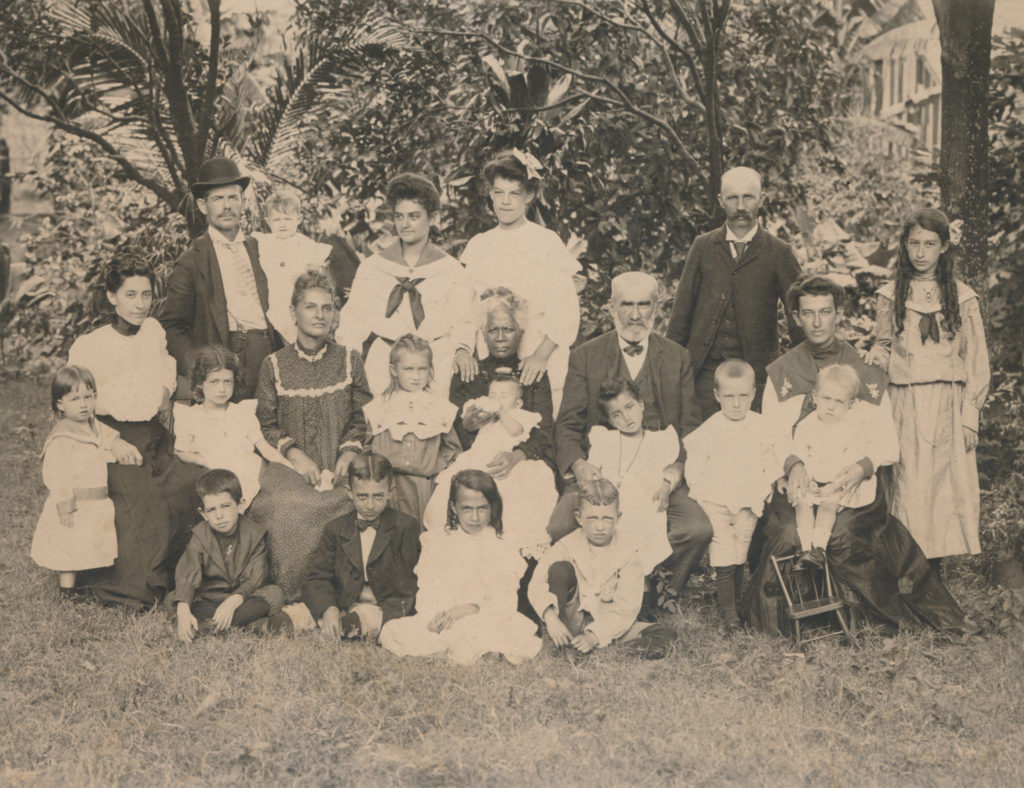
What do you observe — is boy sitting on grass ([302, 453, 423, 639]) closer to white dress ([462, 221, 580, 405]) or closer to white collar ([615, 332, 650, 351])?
white dress ([462, 221, 580, 405])

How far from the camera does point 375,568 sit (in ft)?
16.0

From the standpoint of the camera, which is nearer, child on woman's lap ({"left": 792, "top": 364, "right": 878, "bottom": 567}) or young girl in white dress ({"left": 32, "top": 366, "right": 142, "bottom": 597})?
child on woman's lap ({"left": 792, "top": 364, "right": 878, "bottom": 567})

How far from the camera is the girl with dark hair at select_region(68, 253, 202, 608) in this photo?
530 cm

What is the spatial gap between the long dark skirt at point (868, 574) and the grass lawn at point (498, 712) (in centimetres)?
11

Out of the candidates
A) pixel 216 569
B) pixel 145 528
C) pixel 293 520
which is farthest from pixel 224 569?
pixel 145 528

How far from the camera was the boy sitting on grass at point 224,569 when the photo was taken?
16.1 feet

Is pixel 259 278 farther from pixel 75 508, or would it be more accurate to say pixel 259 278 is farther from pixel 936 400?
pixel 936 400

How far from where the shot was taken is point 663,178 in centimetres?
661

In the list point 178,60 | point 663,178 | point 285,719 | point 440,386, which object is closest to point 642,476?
point 440,386

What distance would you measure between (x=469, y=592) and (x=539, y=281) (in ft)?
5.18

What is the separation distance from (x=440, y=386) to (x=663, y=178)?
2.11 m

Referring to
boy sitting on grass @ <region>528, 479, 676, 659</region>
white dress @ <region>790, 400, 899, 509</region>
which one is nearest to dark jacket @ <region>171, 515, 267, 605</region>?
boy sitting on grass @ <region>528, 479, 676, 659</region>

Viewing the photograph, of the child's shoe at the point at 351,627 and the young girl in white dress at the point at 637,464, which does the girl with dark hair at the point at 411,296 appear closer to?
the young girl in white dress at the point at 637,464

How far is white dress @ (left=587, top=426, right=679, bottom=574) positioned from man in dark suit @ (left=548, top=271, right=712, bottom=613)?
2.6 inches
